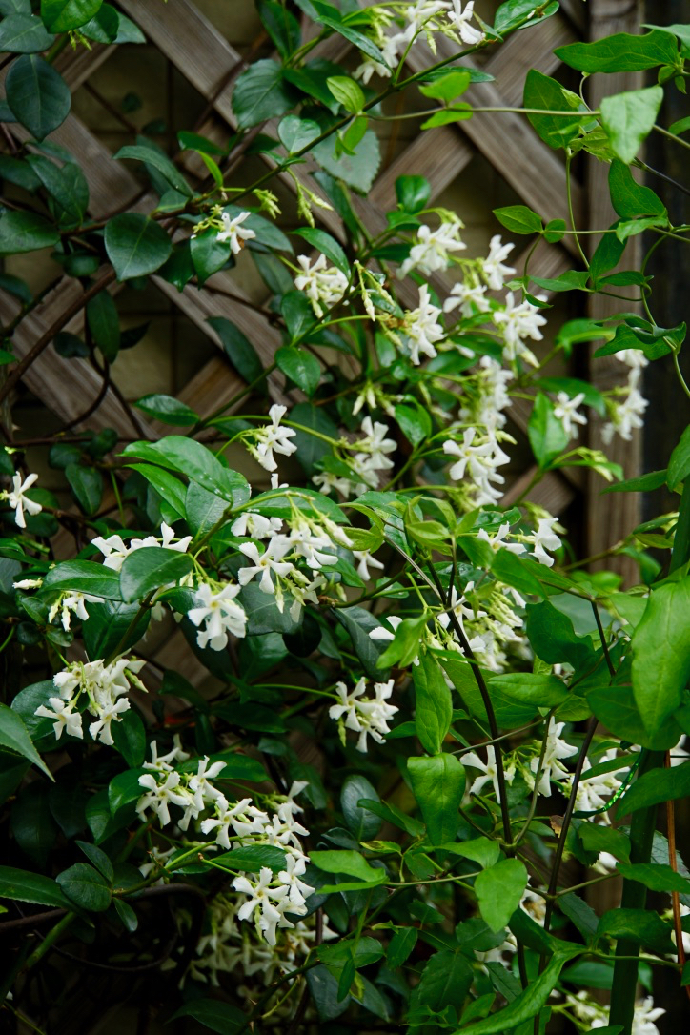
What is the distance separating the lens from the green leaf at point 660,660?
45 cm

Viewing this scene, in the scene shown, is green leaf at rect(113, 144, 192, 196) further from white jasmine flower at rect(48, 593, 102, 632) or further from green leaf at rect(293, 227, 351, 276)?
white jasmine flower at rect(48, 593, 102, 632)

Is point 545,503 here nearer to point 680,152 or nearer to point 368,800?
point 680,152

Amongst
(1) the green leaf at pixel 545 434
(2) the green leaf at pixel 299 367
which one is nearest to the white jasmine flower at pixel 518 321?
(1) the green leaf at pixel 545 434

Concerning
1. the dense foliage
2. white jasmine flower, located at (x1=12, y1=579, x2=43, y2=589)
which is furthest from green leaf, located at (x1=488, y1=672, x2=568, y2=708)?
white jasmine flower, located at (x1=12, y1=579, x2=43, y2=589)

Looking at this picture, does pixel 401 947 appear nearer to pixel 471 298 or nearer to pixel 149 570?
pixel 149 570

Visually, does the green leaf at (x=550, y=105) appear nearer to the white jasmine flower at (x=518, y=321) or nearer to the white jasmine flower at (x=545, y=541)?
the white jasmine flower at (x=545, y=541)

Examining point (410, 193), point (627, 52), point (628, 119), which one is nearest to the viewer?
point (628, 119)

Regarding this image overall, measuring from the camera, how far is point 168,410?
0.90 meters

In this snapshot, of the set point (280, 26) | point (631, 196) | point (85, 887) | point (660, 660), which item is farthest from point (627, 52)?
point (85, 887)

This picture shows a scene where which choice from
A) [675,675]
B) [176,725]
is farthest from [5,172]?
[675,675]

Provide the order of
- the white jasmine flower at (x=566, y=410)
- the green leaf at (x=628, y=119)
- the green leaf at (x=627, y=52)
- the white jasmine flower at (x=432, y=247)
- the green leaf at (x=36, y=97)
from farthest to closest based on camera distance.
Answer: the white jasmine flower at (x=566, y=410) < the white jasmine flower at (x=432, y=247) < the green leaf at (x=36, y=97) < the green leaf at (x=627, y=52) < the green leaf at (x=628, y=119)

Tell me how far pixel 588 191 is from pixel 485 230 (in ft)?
0.46

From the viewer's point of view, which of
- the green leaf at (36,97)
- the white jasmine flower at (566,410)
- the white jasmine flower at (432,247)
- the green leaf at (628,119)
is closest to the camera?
the green leaf at (628,119)

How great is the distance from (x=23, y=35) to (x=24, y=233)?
170 mm
